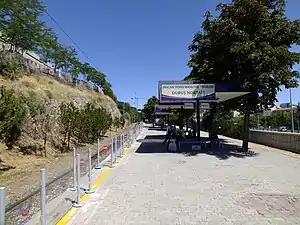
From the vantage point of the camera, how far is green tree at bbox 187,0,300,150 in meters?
15.1

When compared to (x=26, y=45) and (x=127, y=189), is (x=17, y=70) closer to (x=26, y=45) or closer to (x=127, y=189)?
(x=26, y=45)

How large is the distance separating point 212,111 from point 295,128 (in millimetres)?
7070

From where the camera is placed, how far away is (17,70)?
2666 centimetres

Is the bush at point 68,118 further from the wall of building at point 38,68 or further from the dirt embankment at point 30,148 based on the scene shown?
the wall of building at point 38,68

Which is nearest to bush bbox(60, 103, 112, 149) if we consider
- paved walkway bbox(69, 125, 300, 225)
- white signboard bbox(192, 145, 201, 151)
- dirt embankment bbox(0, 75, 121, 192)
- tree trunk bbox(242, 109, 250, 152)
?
dirt embankment bbox(0, 75, 121, 192)

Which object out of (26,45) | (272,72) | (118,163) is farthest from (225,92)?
(26,45)

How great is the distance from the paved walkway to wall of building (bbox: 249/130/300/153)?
5.93m

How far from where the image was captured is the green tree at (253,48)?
1513 centimetres

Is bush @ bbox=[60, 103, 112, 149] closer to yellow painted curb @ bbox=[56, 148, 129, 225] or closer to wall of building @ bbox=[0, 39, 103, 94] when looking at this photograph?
yellow painted curb @ bbox=[56, 148, 129, 225]

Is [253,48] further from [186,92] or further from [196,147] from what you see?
[196,147]

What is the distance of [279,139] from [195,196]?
1483 centimetres

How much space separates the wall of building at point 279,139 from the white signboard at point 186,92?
5.46 m

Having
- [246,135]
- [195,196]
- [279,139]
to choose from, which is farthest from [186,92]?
[195,196]

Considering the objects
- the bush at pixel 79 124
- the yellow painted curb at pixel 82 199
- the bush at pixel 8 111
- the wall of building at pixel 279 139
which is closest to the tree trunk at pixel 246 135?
Result: the wall of building at pixel 279 139
